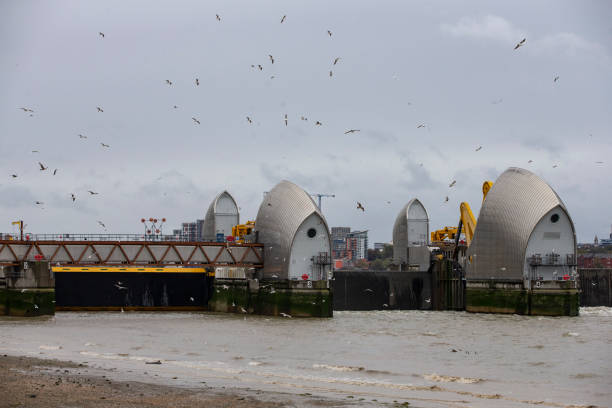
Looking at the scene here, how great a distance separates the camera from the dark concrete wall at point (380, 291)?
11356 centimetres

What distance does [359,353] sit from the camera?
55594 mm

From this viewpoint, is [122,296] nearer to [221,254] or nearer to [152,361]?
[221,254]

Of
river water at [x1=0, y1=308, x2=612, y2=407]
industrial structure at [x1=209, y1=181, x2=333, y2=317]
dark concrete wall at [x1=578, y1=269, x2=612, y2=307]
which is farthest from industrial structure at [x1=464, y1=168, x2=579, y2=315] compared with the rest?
dark concrete wall at [x1=578, y1=269, x2=612, y2=307]

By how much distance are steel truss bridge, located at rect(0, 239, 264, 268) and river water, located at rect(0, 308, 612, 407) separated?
9.60 m

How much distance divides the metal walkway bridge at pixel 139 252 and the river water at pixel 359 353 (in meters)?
9.65

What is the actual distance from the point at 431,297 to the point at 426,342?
54032 mm

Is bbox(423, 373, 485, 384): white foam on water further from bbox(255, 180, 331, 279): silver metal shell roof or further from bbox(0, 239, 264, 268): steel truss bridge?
bbox(0, 239, 264, 268): steel truss bridge

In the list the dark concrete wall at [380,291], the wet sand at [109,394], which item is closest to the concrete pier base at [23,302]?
the dark concrete wall at [380,291]

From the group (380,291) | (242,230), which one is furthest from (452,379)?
(242,230)

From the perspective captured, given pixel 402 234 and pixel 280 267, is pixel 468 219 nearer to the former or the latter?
pixel 402 234

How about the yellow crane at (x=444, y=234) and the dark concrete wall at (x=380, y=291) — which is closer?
the dark concrete wall at (x=380, y=291)

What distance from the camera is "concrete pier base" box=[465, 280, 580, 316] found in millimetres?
94750

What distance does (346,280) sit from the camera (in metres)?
114

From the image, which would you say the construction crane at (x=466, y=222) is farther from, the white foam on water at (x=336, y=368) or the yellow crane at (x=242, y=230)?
the white foam on water at (x=336, y=368)
